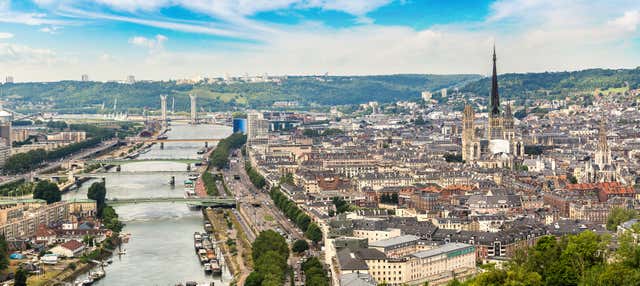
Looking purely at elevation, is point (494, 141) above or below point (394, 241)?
above

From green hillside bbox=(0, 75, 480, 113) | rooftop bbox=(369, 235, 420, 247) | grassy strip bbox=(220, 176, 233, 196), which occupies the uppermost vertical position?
green hillside bbox=(0, 75, 480, 113)

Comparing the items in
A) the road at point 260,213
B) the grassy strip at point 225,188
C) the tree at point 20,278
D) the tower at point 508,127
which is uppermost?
the tower at point 508,127

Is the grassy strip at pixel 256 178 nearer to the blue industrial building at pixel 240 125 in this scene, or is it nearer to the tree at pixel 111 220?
the tree at pixel 111 220

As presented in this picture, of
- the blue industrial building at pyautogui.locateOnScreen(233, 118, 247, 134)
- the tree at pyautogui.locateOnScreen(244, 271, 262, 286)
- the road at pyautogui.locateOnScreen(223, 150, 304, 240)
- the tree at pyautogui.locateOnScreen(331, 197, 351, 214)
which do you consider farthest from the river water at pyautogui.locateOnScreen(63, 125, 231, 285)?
the blue industrial building at pyautogui.locateOnScreen(233, 118, 247, 134)

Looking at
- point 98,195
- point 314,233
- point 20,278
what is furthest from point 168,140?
point 20,278

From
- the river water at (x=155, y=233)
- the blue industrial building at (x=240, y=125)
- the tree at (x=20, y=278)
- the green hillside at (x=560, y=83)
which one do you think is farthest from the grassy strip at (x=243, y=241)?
the green hillside at (x=560, y=83)

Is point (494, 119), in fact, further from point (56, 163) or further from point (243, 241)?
point (56, 163)

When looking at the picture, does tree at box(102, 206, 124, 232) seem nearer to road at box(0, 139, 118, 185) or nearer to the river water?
the river water
